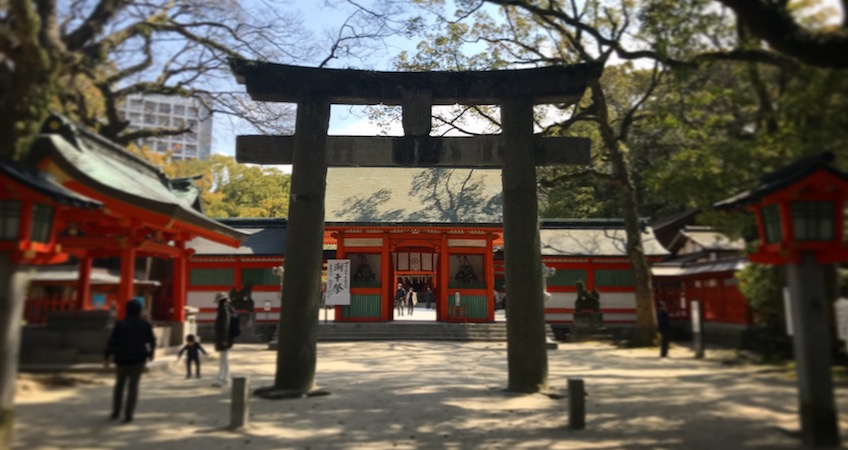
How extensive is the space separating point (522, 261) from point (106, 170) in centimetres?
760

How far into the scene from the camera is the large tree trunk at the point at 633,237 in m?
15.9

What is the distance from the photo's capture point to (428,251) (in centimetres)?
2383

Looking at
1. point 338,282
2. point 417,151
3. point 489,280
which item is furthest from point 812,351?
point 489,280

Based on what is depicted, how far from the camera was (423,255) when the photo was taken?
23.9 m

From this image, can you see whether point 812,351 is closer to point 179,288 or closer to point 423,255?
point 179,288

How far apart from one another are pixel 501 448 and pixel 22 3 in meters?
6.53

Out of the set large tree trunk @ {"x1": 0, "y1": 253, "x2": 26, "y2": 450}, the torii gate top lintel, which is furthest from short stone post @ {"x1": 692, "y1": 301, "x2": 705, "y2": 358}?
large tree trunk @ {"x1": 0, "y1": 253, "x2": 26, "y2": 450}

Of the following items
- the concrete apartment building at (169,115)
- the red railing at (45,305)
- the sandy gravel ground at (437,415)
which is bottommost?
the sandy gravel ground at (437,415)

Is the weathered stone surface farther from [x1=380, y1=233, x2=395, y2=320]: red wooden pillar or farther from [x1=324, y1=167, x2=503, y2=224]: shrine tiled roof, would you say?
[x1=380, y1=233, x2=395, y2=320]: red wooden pillar

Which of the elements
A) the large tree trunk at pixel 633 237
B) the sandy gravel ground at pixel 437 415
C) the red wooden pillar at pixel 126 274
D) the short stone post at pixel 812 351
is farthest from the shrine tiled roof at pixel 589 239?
the short stone post at pixel 812 351

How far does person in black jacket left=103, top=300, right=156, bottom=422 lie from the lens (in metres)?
5.68

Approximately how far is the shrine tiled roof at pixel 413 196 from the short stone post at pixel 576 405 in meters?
14.6

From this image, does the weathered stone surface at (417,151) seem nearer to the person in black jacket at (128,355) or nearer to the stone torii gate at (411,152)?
the stone torii gate at (411,152)

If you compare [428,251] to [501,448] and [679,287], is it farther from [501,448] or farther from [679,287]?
[501,448]
